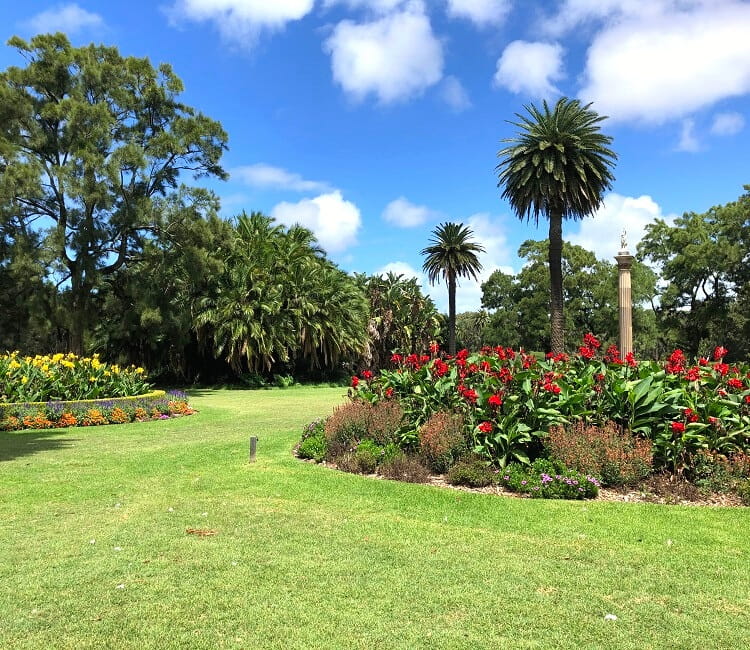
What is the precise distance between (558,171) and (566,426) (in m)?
22.5

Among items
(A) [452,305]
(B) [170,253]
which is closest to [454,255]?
(A) [452,305]

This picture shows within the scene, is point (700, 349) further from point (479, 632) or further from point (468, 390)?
point (479, 632)

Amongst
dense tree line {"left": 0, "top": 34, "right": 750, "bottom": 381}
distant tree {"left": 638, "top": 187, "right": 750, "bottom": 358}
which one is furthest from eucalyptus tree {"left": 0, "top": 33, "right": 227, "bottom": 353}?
distant tree {"left": 638, "top": 187, "right": 750, "bottom": 358}

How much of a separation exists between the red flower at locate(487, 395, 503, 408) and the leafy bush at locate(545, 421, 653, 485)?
0.76m

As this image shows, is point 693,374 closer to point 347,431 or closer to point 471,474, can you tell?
point 471,474

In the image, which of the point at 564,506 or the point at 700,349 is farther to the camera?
the point at 700,349

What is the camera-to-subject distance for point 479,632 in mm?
3508

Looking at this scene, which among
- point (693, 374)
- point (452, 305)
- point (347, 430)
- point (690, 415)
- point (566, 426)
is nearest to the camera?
point (690, 415)

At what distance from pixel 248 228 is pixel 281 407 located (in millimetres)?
20443

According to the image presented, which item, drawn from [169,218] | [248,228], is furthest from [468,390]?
[248,228]

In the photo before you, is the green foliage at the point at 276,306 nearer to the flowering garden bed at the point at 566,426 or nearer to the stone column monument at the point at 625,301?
the stone column monument at the point at 625,301

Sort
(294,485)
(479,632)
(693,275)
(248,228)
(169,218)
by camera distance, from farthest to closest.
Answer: (693,275) → (248,228) → (169,218) → (294,485) → (479,632)

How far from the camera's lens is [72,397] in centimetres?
1589

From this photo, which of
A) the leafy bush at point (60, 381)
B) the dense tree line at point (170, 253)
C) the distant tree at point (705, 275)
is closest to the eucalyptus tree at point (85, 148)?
the dense tree line at point (170, 253)
